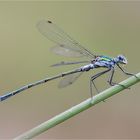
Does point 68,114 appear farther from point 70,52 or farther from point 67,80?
point 70,52

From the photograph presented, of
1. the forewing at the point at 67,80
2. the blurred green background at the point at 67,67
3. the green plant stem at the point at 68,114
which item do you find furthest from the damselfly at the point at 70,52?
the blurred green background at the point at 67,67

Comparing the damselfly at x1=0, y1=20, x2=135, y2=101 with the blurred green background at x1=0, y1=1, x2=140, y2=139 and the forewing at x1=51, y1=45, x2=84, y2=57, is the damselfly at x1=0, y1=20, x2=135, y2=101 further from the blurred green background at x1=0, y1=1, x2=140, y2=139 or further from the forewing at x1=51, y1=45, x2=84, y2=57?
the blurred green background at x1=0, y1=1, x2=140, y2=139

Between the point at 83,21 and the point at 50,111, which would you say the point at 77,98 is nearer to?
the point at 50,111

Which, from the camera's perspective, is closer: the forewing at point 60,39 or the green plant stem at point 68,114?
the green plant stem at point 68,114

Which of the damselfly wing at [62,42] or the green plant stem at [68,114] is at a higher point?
the damselfly wing at [62,42]

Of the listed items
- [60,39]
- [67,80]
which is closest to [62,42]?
[60,39]

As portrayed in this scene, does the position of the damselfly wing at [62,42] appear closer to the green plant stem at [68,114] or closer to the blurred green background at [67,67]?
the green plant stem at [68,114]

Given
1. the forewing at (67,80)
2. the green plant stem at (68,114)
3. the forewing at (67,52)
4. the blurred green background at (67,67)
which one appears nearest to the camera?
the green plant stem at (68,114)

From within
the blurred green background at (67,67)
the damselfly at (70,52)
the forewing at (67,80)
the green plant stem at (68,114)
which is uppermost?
the blurred green background at (67,67)
